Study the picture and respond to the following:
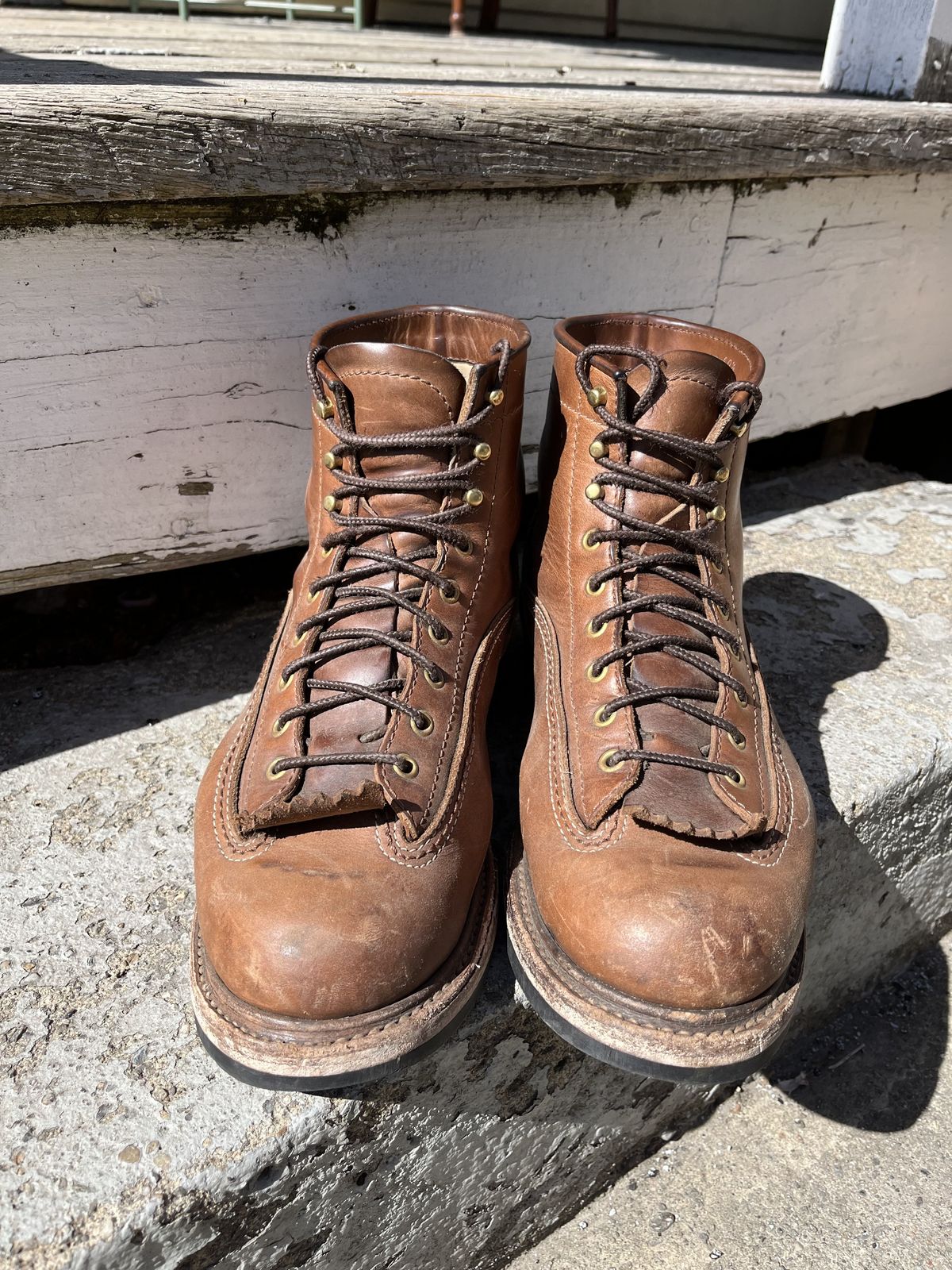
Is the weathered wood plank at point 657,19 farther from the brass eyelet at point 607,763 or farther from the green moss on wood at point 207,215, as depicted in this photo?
the brass eyelet at point 607,763

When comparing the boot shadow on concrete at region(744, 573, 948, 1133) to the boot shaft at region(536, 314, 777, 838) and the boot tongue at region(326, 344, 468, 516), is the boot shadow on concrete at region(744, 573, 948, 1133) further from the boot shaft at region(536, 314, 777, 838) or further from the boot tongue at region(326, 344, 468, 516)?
the boot tongue at region(326, 344, 468, 516)

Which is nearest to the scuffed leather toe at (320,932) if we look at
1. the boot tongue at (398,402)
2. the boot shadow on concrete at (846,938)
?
the boot tongue at (398,402)

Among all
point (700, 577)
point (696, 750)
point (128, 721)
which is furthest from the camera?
point (128, 721)

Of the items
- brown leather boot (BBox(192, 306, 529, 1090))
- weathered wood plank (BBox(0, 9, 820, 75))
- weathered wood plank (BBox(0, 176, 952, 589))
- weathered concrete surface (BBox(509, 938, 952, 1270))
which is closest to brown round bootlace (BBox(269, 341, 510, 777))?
brown leather boot (BBox(192, 306, 529, 1090))

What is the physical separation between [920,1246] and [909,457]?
271 centimetres

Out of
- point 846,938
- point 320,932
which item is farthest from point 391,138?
point 846,938

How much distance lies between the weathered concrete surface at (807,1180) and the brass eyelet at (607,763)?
Result: 769 mm

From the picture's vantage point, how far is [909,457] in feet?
11.0

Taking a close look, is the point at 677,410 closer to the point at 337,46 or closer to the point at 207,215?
the point at 207,215

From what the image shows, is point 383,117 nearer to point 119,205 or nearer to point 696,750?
point 119,205

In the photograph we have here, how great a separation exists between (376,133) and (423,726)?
95 centimetres

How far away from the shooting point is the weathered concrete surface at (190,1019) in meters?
Result: 0.97

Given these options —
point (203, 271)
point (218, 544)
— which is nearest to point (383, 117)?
point (203, 271)

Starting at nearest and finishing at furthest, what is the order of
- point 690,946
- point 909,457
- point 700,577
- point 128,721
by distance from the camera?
1. point 690,946
2. point 700,577
3. point 128,721
4. point 909,457
